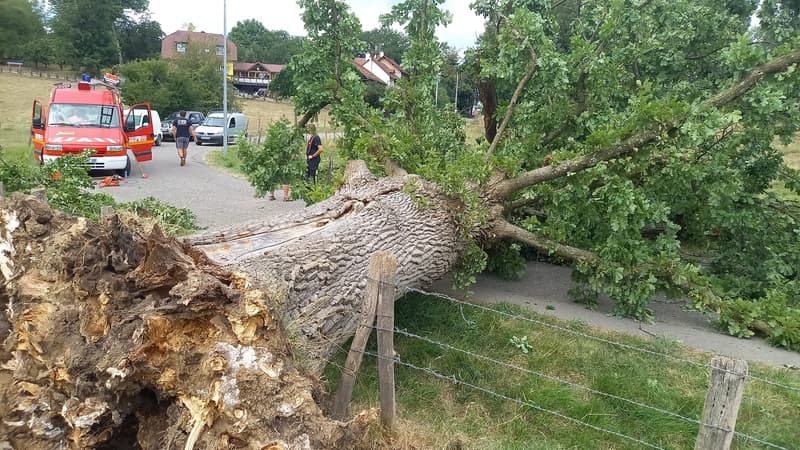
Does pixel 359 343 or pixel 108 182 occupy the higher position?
pixel 359 343

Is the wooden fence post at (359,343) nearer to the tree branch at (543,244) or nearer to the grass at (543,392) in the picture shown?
the grass at (543,392)

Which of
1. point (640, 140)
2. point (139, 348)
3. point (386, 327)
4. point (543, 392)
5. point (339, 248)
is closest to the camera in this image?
point (139, 348)

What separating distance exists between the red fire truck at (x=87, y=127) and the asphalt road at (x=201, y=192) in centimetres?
82

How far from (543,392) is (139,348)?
3.11 meters

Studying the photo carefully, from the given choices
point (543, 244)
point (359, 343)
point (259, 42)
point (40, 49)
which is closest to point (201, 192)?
point (543, 244)

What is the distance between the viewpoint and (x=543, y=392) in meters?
4.70

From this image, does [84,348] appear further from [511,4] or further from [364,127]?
[511,4]

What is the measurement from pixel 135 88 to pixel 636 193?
101 ft

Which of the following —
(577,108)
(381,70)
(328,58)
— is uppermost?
(381,70)

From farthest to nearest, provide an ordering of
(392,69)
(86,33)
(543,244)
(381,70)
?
(86,33), (392,69), (381,70), (543,244)

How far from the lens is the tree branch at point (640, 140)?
572 cm

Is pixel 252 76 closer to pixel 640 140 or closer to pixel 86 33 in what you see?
pixel 86 33

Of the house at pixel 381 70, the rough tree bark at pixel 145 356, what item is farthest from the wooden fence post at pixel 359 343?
the house at pixel 381 70

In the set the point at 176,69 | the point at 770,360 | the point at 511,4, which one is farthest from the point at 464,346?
the point at 176,69
